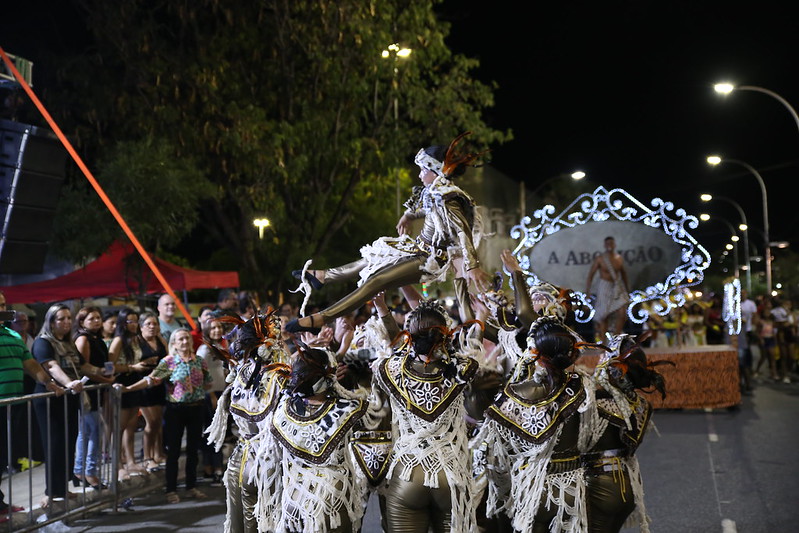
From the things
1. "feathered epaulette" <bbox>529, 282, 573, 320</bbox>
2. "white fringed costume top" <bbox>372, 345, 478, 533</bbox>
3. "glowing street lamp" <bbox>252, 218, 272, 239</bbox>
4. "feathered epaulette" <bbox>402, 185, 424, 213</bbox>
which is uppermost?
"glowing street lamp" <bbox>252, 218, 272, 239</bbox>

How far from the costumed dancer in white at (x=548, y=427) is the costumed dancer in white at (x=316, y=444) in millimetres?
862

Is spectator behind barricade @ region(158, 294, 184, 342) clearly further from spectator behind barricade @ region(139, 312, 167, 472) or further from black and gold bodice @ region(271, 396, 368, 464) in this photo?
black and gold bodice @ region(271, 396, 368, 464)

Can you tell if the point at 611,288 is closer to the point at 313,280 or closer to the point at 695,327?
the point at 313,280

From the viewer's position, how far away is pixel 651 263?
1152 centimetres

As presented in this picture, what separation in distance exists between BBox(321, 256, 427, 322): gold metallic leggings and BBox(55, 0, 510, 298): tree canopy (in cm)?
903

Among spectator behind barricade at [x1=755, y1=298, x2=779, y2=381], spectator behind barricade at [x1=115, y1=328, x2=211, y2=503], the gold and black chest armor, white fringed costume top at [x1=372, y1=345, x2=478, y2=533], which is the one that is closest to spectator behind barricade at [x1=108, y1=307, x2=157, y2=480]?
spectator behind barricade at [x1=115, y1=328, x2=211, y2=503]

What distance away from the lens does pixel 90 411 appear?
327 inches

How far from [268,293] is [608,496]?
53.5 feet

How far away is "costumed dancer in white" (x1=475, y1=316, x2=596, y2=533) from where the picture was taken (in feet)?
15.7

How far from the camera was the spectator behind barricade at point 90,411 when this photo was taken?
Result: 8.10 meters

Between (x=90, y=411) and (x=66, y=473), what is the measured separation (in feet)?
2.79

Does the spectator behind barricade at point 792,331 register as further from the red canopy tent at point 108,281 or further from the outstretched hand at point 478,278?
the outstretched hand at point 478,278

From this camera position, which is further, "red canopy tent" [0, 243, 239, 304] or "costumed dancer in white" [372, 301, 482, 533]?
"red canopy tent" [0, 243, 239, 304]

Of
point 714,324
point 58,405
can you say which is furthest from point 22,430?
point 714,324
